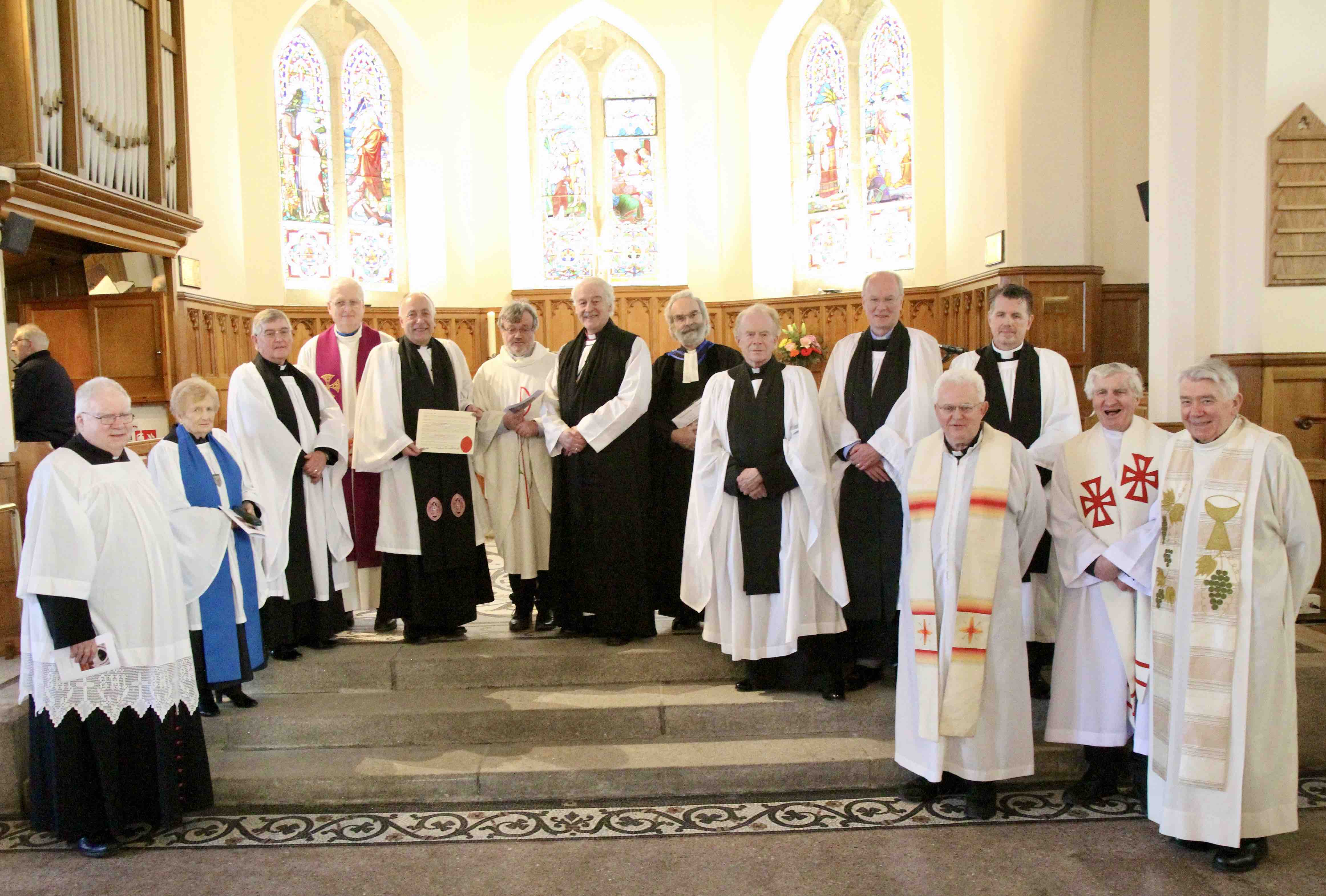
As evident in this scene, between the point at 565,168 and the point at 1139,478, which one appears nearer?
the point at 1139,478

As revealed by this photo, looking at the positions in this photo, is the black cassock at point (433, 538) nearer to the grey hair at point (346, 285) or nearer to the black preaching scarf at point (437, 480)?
the black preaching scarf at point (437, 480)

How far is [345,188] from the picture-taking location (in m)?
12.0

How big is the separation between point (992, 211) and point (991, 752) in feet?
24.2

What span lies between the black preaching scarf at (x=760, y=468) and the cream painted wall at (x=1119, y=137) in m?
6.50

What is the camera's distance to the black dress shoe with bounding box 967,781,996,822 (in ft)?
11.7

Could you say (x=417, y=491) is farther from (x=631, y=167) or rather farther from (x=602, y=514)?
(x=631, y=167)

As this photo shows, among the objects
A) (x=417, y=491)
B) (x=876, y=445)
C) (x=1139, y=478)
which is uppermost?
(x=876, y=445)

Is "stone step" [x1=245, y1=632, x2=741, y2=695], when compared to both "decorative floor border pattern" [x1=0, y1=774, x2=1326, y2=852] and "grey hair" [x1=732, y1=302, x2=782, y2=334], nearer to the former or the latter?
"decorative floor border pattern" [x1=0, y1=774, x2=1326, y2=852]

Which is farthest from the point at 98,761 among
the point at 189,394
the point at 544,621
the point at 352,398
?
the point at 352,398

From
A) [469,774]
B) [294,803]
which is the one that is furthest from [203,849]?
[469,774]

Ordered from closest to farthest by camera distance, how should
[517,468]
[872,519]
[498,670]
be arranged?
[872,519]
[498,670]
[517,468]

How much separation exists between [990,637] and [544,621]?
7.75 ft

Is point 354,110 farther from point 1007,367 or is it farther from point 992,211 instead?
point 1007,367

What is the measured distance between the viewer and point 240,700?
4.33 m
